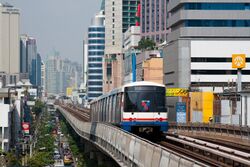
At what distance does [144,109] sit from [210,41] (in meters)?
71.1

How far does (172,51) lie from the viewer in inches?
4451

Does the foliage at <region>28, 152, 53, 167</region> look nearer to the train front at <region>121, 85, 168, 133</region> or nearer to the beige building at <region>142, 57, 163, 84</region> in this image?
the train front at <region>121, 85, 168, 133</region>

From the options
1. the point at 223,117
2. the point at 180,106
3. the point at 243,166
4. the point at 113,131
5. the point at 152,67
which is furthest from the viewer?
the point at 152,67

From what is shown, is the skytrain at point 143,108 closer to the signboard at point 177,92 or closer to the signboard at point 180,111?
the signboard at point 180,111

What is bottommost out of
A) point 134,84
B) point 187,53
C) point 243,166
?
point 243,166

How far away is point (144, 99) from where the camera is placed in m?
39.7

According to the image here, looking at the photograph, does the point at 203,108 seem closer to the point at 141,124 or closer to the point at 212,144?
the point at 141,124

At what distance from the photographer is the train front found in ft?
128

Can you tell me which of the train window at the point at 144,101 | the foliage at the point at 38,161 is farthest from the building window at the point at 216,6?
the train window at the point at 144,101

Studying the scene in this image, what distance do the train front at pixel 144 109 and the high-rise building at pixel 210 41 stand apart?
6857cm

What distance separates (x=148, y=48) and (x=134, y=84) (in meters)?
138

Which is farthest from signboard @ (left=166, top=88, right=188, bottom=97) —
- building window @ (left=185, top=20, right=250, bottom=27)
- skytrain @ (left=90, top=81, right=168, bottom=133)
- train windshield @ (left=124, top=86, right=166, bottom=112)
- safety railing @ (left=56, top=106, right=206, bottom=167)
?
safety railing @ (left=56, top=106, right=206, bottom=167)

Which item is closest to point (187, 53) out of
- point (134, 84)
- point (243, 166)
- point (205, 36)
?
point (205, 36)

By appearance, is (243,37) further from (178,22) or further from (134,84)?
(134,84)
